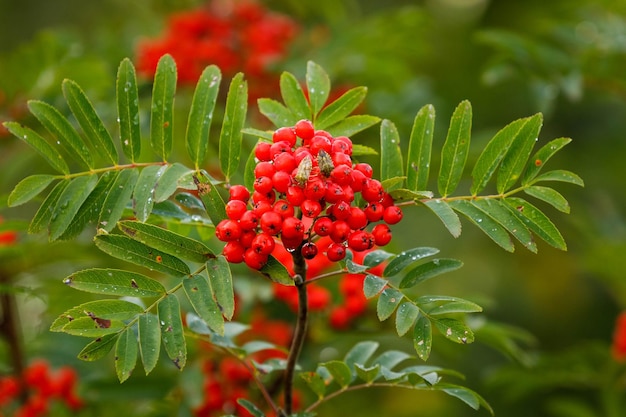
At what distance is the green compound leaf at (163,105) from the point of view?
121 centimetres

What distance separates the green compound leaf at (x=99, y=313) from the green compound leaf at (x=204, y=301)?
0.27 feet

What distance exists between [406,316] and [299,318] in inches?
6.5

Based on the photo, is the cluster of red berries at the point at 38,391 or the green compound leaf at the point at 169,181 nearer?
the green compound leaf at the point at 169,181

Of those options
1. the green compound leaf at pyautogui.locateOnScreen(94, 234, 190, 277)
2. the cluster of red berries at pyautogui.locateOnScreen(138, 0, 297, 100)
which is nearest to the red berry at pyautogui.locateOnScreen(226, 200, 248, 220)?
the green compound leaf at pyautogui.locateOnScreen(94, 234, 190, 277)

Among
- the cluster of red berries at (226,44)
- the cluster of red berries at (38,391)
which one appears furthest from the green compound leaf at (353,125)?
the cluster of red berries at (226,44)

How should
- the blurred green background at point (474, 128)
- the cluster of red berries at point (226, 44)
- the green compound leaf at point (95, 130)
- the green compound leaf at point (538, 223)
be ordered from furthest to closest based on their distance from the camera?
1. the cluster of red berries at point (226, 44)
2. the blurred green background at point (474, 128)
3. the green compound leaf at point (95, 130)
4. the green compound leaf at point (538, 223)

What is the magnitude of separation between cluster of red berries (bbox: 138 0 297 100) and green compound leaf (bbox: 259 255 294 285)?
1487 millimetres

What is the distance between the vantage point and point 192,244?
3.51 ft

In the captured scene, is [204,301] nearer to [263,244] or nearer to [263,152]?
[263,244]

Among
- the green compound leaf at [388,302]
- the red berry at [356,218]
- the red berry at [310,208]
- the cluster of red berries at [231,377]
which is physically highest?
the red berry at [310,208]

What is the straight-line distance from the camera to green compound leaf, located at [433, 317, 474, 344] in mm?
1023

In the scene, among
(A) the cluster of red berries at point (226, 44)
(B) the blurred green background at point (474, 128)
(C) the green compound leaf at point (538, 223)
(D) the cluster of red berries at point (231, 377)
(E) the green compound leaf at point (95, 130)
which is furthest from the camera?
(A) the cluster of red berries at point (226, 44)

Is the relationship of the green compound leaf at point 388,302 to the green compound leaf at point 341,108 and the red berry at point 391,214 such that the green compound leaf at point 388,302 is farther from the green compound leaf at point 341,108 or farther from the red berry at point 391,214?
the green compound leaf at point 341,108

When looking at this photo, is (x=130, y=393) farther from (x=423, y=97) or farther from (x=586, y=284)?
(x=586, y=284)
